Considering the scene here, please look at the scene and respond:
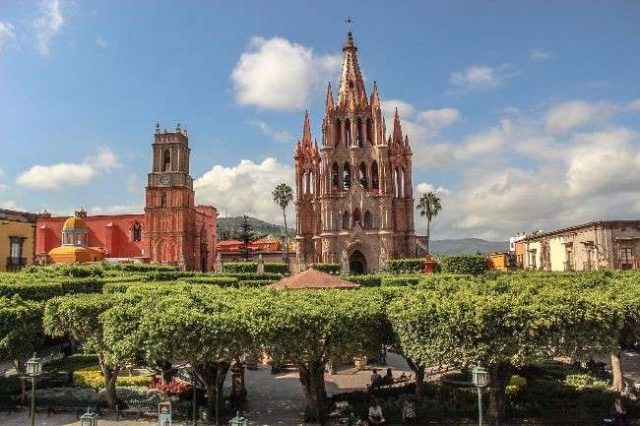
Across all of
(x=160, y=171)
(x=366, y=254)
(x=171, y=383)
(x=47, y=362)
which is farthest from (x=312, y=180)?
(x=171, y=383)

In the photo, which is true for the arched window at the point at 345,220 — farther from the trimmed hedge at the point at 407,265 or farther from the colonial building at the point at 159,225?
the colonial building at the point at 159,225

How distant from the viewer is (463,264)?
60.3 metres

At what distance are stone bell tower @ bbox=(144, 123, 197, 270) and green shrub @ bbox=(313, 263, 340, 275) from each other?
929 inches

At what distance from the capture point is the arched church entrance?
7062cm

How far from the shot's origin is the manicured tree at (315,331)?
1827 centimetres

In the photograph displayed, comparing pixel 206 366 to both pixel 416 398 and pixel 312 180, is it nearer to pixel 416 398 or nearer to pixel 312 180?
pixel 416 398

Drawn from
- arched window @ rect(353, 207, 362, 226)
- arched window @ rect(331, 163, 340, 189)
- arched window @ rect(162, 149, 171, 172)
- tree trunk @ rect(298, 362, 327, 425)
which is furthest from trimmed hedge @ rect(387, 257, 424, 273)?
tree trunk @ rect(298, 362, 327, 425)

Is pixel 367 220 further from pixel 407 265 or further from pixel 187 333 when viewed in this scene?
pixel 187 333

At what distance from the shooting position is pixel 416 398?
2088 centimetres

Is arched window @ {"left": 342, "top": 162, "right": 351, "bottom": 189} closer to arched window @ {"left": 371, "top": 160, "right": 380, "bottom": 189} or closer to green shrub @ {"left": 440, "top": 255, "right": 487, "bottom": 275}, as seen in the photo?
arched window @ {"left": 371, "top": 160, "right": 380, "bottom": 189}

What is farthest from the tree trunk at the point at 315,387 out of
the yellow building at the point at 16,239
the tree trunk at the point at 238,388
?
the yellow building at the point at 16,239

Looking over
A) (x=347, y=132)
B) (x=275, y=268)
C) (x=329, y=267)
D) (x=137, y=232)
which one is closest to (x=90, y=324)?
(x=329, y=267)

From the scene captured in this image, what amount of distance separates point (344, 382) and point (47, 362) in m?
16.2

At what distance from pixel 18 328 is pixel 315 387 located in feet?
42.1
